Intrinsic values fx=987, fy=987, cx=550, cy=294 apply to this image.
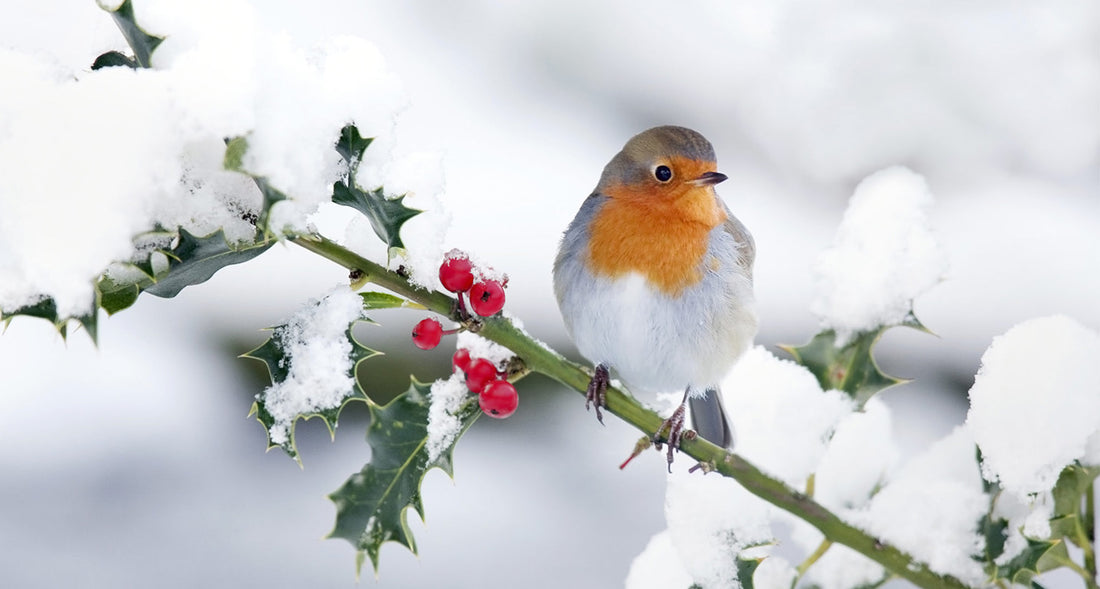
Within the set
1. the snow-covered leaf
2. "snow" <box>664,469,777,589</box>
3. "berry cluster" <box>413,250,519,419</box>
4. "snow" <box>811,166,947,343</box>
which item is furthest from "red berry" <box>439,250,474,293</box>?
"snow" <box>811,166,947,343</box>

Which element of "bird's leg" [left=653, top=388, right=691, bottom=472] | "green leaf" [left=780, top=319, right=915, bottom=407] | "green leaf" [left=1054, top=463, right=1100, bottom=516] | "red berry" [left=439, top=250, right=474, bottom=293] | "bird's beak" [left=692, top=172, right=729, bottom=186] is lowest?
"red berry" [left=439, top=250, right=474, bottom=293]

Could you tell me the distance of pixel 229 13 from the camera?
84 cm

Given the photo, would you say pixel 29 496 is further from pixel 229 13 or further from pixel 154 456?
pixel 229 13

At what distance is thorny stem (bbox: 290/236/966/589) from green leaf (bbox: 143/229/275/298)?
3.7 inches

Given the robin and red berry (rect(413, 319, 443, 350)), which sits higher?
the robin

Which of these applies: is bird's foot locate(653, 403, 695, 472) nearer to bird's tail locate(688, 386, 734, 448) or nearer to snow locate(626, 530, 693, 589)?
snow locate(626, 530, 693, 589)

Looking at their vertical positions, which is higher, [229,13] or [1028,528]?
[1028,528]

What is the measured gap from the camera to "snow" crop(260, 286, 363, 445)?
104cm

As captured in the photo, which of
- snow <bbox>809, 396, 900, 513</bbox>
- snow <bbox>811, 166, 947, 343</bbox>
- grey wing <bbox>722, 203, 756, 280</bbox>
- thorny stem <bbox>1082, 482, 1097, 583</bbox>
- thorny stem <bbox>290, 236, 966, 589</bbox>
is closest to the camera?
thorny stem <bbox>290, 236, 966, 589</bbox>

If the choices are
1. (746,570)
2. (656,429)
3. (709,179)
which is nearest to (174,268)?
(656,429)

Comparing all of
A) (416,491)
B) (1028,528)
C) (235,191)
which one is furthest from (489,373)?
(1028,528)

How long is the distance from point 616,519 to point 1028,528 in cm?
206

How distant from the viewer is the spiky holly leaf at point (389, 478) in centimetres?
116

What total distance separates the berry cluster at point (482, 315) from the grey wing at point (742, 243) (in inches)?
29.2
